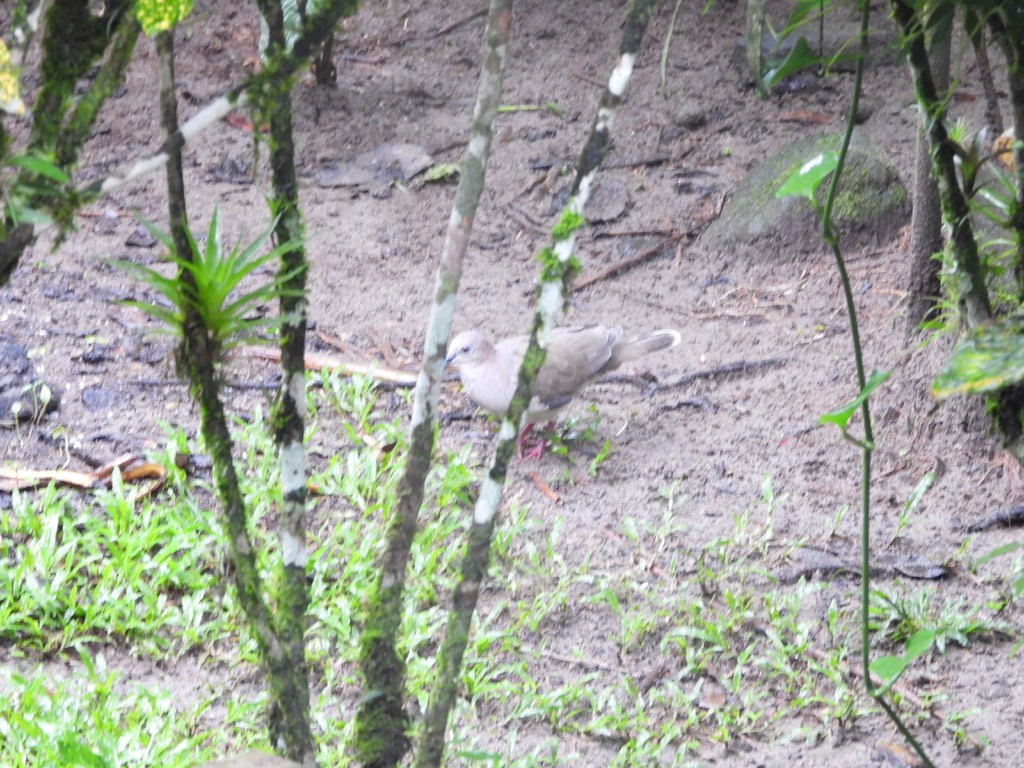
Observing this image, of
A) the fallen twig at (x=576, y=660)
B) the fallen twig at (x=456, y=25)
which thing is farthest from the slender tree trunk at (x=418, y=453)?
the fallen twig at (x=456, y=25)

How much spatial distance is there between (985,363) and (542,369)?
3.31 metres

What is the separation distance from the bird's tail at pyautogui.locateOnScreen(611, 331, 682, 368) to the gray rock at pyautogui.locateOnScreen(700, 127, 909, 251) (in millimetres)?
1466

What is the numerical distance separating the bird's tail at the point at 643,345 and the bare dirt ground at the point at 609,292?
0.22 metres

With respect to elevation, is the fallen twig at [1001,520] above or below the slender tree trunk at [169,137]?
below

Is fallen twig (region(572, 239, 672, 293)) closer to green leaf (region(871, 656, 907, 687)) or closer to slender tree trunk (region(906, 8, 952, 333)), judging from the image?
slender tree trunk (region(906, 8, 952, 333))

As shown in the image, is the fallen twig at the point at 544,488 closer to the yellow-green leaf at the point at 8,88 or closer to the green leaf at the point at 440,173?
the green leaf at the point at 440,173

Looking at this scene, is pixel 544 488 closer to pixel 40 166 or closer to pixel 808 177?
pixel 808 177

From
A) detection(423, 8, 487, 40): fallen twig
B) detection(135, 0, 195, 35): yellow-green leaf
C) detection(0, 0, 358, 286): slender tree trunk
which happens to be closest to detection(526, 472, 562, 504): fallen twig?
detection(0, 0, 358, 286): slender tree trunk

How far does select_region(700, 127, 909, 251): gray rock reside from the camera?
6492 millimetres

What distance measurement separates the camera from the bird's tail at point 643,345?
524cm

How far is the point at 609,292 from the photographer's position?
6430mm

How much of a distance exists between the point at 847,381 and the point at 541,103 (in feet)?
12.7

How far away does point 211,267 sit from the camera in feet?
6.25

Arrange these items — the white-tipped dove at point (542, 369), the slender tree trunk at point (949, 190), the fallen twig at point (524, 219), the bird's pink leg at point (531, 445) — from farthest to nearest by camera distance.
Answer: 1. the fallen twig at point (524, 219)
2. the bird's pink leg at point (531, 445)
3. the white-tipped dove at point (542, 369)
4. the slender tree trunk at point (949, 190)
